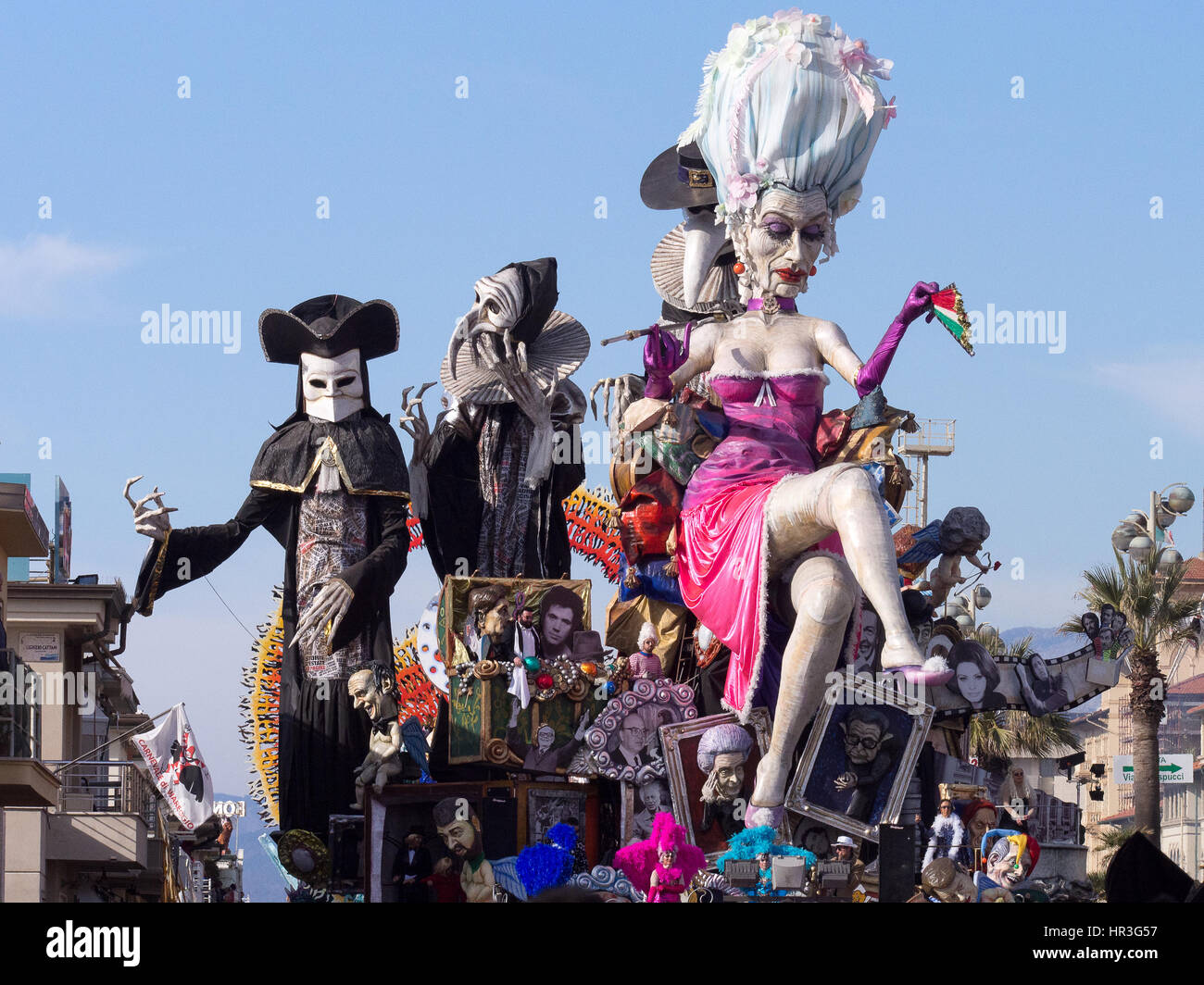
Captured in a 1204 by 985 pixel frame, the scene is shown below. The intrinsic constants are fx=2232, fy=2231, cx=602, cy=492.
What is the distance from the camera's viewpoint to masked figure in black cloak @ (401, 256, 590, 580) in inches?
639

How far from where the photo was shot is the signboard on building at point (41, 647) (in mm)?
23484

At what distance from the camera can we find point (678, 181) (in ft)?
57.5

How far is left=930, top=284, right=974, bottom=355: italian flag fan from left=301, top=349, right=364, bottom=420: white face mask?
4195 millimetres

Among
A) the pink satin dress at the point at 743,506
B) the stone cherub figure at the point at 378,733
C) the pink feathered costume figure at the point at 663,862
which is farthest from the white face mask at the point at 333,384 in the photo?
the pink feathered costume figure at the point at 663,862

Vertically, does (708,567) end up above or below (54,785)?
above

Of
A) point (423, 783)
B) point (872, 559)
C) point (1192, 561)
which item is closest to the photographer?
point (872, 559)

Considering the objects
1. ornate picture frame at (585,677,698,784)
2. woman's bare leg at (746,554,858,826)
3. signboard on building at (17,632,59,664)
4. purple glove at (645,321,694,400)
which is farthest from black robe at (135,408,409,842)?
signboard on building at (17,632,59,664)

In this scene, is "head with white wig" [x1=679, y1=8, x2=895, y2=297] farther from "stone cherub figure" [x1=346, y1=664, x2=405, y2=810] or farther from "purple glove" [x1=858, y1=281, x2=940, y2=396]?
"stone cherub figure" [x1=346, y1=664, x2=405, y2=810]

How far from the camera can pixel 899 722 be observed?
1530cm

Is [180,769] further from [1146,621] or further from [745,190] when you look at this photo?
[1146,621]

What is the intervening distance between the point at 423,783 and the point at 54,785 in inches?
178
